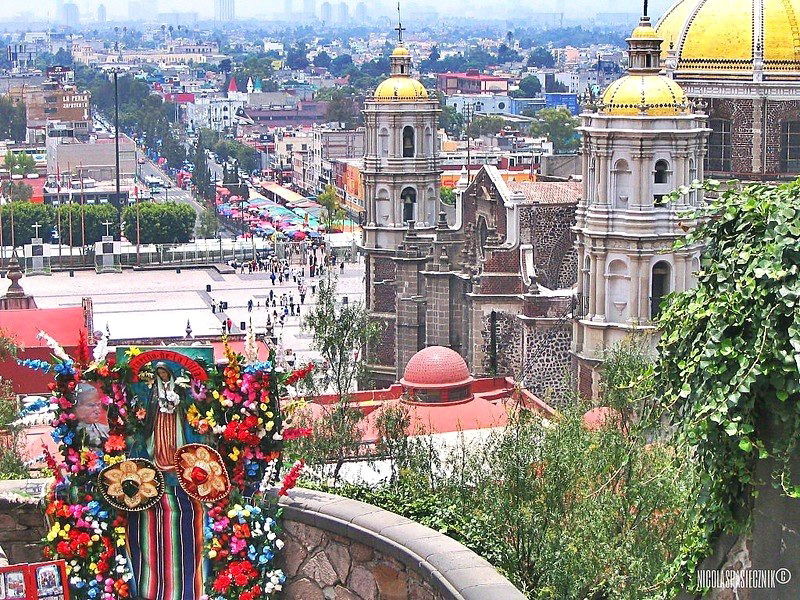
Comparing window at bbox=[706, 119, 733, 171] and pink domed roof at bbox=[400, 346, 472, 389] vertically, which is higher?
window at bbox=[706, 119, 733, 171]

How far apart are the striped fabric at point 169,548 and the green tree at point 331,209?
76.8 meters

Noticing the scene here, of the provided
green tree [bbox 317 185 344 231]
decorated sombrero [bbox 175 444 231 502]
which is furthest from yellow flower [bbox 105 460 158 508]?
green tree [bbox 317 185 344 231]

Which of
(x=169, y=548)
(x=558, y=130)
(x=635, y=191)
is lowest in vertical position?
(x=558, y=130)

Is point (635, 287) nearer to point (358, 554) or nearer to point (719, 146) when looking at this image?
point (719, 146)

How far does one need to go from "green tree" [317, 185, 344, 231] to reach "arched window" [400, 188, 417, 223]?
44.7 metres

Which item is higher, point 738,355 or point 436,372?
point 738,355

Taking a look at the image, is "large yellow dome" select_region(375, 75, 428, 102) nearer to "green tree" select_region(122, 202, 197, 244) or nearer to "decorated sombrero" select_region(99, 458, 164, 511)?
"decorated sombrero" select_region(99, 458, 164, 511)

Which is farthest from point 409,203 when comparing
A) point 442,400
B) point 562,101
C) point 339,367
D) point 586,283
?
point 562,101

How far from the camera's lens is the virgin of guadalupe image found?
11180mm

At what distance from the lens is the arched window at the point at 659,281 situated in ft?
106

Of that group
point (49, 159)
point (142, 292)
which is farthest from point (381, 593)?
point (49, 159)

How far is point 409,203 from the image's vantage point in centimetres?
4325

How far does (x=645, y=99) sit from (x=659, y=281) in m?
3.16

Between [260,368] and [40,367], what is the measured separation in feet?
4.42
